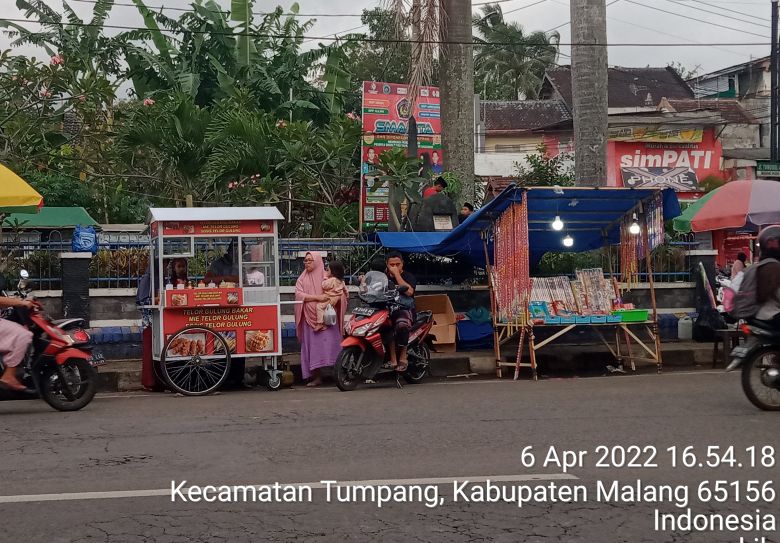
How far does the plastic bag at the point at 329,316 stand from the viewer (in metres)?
12.4

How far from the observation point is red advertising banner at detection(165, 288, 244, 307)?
11.5 metres

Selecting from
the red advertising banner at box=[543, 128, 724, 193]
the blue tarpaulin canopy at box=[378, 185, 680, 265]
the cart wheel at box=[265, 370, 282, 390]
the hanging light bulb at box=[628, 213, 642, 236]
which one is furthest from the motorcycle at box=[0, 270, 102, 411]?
the red advertising banner at box=[543, 128, 724, 193]

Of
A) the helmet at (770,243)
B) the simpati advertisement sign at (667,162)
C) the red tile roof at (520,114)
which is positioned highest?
the red tile roof at (520,114)

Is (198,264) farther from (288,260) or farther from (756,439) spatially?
(756,439)

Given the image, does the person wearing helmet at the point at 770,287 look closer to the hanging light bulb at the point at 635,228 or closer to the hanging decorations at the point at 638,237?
the hanging decorations at the point at 638,237

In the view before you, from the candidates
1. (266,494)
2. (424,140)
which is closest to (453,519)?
(266,494)

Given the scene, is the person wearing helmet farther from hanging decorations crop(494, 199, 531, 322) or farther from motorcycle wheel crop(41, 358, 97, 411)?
motorcycle wheel crop(41, 358, 97, 411)

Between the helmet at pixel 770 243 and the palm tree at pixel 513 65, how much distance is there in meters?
45.0

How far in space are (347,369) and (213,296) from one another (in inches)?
71.7

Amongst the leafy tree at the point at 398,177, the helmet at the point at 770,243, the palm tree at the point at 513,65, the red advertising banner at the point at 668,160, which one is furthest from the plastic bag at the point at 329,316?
the palm tree at the point at 513,65

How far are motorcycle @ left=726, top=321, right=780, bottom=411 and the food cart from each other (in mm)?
5460

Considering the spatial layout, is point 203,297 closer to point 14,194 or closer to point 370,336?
point 370,336

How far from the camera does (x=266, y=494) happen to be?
19.5 ft

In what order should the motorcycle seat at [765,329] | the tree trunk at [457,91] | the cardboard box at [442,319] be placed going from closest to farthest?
the motorcycle seat at [765,329], the cardboard box at [442,319], the tree trunk at [457,91]
